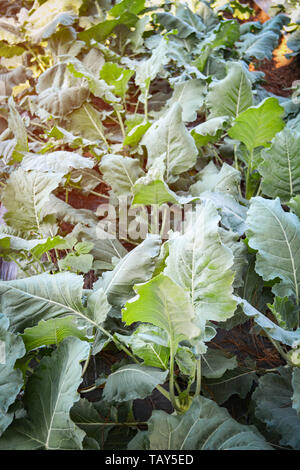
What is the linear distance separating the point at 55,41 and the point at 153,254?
Result: 4.80 ft

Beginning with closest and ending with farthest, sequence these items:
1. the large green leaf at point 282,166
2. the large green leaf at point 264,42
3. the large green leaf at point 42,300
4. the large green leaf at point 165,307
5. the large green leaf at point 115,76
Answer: the large green leaf at point 165,307 → the large green leaf at point 42,300 → the large green leaf at point 282,166 → the large green leaf at point 115,76 → the large green leaf at point 264,42

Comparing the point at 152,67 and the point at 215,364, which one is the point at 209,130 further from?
the point at 215,364

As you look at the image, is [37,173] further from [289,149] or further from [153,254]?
[289,149]

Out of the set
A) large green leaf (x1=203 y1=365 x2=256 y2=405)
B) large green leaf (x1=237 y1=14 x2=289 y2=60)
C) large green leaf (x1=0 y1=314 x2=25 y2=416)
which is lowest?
large green leaf (x1=203 y1=365 x2=256 y2=405)

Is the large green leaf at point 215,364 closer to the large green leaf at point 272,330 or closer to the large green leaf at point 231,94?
the large green leaf at point 272,330

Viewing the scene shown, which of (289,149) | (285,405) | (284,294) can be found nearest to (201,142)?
(289,149)

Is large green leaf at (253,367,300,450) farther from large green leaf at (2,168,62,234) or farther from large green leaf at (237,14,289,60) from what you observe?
large green leaf at (237,14,289,60)

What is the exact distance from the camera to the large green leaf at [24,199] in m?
1.25

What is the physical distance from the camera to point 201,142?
1.51m

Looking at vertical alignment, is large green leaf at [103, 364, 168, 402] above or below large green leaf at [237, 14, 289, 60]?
below

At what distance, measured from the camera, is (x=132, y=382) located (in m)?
0.86

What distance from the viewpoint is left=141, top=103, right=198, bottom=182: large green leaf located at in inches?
53.6

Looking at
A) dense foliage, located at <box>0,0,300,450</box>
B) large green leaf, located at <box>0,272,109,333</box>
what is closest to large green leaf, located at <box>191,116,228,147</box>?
dense foliage, located at <box>0,0,300,450</box>

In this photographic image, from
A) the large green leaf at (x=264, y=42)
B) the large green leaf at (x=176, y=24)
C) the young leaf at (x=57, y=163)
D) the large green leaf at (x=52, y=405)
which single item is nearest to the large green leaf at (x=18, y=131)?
the young leaf at (x=57, y=163)
